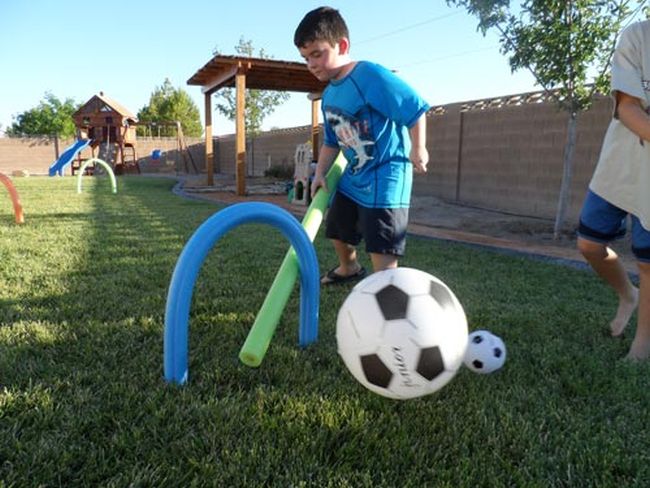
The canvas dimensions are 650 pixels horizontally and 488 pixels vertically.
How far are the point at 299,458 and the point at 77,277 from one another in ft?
9.00

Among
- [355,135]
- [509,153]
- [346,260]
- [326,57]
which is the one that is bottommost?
[346,260]

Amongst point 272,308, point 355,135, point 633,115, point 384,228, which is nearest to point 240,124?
point 355,135

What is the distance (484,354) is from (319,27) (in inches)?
72.0

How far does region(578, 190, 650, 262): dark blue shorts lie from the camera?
2326mm

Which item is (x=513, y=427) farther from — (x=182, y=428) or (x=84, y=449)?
(x=84, y=449)

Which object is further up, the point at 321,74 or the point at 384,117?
the point at 321,74

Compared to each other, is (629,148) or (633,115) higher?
(633,115)

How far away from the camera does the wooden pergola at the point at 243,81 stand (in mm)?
11377

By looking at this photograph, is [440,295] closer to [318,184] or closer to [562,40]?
[318,184]

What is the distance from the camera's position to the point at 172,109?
52094 millimetres

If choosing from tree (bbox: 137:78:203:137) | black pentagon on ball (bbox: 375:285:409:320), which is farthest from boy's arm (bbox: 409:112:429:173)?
tree (bbox: 137:78:203:137)

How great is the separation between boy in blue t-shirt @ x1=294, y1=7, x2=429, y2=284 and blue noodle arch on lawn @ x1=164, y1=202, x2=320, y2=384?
0.70 metres

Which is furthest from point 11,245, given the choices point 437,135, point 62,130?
point 62,130

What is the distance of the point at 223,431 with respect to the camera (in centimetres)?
162
